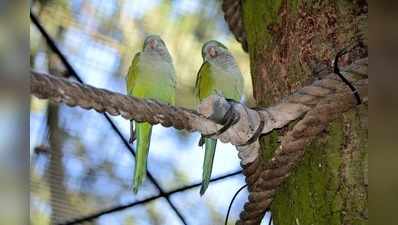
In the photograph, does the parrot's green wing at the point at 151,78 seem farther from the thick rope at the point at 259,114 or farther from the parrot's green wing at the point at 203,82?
the thick rope at the point at 259,114

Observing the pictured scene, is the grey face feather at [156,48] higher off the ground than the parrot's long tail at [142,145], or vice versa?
the grey face feather at [156,48]

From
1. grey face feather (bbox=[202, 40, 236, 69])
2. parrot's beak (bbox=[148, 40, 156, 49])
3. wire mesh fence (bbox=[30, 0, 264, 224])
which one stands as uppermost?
parrot's beak (bbox=[148, 40, 156, 49])

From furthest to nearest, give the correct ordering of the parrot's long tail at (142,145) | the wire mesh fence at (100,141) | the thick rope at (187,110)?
the wire mesh fence at (100,141) → the parrot's long tail at (142,145) → the thick rope at (187,110)

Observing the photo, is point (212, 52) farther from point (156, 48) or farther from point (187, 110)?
point (187, 110)

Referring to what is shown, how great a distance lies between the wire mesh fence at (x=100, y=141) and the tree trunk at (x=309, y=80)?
43cm

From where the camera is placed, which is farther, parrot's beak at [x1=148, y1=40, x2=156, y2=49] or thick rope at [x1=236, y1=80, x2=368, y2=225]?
parrot's beak at [x1=148, y1=40, x2=156, y2=49]

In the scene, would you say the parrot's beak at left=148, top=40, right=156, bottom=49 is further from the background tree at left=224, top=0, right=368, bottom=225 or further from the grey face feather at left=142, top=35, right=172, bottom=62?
the background tree at left=224, top=0, right=368, bottom=225

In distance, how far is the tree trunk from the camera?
0.75m

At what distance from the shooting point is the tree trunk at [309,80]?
0.75 meters

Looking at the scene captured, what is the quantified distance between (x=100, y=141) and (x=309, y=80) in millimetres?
617

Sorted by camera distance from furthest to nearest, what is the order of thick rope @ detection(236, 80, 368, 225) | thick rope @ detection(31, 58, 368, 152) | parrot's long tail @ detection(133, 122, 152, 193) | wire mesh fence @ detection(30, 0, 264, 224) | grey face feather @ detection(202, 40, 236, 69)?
wire mesh fence @ detection(30, 0, 264, 224), grey face feather @ detection(202, 40, 236, 69), parrot's long tail @ detection(133, 122, 152, 193), thick rope @ detection(236, 80, 368, 225), thick rope @ detection(31, 58, 368, 152)

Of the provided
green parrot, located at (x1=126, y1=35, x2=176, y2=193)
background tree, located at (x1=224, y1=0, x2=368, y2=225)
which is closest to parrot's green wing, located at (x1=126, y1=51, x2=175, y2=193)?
green parrot, located at (x1=126, y1=35, x2=176, y2=193)

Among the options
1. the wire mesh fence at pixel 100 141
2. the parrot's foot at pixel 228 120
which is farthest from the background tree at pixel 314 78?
the wire mesh fence at pixel 100 141

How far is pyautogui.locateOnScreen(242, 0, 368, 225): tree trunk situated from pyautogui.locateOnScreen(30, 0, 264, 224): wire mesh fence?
428mm
